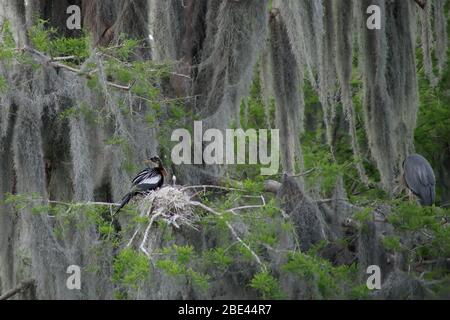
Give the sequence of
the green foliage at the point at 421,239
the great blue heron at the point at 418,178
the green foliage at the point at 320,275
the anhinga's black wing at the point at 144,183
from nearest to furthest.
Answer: the green foliage at the point at 320,275 < the anhinga's black wing at the point at 144,183 < the green foliage at the point at 421,239 < the great blue heron at the point at 418,178

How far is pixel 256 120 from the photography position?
12.1 meters

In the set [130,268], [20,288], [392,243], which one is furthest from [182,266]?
[392,243]

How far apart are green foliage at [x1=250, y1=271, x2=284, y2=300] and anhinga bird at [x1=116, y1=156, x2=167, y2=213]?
122 cm

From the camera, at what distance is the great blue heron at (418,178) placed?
28.2 ft

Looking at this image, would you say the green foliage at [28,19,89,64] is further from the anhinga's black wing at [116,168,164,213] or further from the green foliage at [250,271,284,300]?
the green foliage at [250,271,284,300]

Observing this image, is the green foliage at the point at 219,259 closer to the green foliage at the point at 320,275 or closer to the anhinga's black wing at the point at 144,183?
the green foliage at the point at 320,275

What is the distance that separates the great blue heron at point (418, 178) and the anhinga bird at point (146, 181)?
8.71ft

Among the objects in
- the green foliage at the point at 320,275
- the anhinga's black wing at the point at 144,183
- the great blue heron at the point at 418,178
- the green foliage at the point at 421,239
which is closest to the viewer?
the green foliage at the point at 320,275

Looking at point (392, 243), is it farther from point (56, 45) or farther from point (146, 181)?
point (56, 45)

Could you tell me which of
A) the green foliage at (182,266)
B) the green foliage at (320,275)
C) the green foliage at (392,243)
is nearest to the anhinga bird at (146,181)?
the green foliage at (182,266)

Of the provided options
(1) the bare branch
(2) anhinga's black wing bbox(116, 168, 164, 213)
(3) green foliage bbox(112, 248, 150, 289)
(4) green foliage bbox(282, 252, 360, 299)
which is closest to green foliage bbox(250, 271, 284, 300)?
(4) green foliage bbox(282, 252, 360, 299)

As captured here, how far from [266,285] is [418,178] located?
3514 millimetres

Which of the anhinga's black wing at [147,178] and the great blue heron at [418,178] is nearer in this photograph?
the anhinga's black wing at [147,178]

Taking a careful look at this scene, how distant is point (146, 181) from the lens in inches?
258
